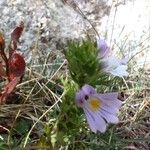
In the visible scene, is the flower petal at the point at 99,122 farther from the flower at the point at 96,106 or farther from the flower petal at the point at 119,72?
the flower petal at the point at 119,72

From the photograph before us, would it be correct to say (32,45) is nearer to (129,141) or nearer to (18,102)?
(18,102)

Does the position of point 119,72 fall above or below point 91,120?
above

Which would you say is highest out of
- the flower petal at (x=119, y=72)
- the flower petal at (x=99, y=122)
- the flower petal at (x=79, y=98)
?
the flower petal at (x=119, y=72)

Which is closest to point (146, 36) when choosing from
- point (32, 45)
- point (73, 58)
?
point (32, 45)

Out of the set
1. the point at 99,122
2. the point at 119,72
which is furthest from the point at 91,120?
the point at 119,72

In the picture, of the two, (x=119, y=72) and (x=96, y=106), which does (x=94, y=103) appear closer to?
(x=96, y=106)

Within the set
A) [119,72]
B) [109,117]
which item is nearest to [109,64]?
[119,72]

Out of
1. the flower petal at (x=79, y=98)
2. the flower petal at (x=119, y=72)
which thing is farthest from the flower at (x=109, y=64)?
the flower petal at (x=79, y=98)
